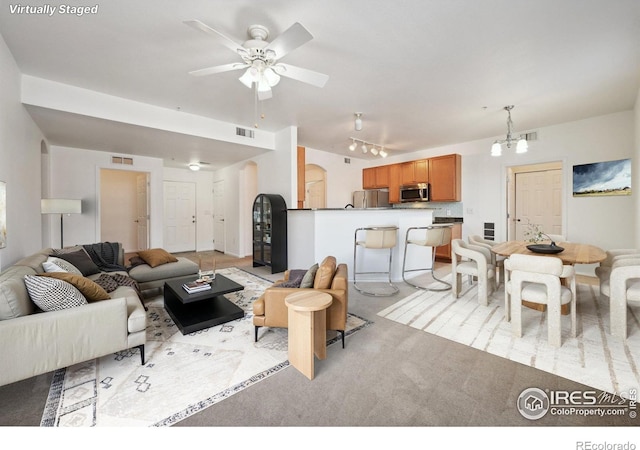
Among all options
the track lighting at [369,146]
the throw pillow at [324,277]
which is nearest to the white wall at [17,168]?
the throw pillow at [324,277]

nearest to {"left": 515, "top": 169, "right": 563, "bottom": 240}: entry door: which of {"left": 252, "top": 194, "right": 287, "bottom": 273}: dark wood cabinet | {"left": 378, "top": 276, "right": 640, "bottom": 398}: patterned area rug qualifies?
{"left": 378, "top": 276, "right": 640, "bottom": 398}: patterned area rug

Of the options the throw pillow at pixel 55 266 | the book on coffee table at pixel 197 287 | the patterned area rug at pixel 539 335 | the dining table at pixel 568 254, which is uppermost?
the dining table at pixel 568 254

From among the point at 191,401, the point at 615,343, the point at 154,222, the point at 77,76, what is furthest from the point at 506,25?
the point at 154,222

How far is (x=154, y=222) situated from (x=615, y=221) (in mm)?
8669

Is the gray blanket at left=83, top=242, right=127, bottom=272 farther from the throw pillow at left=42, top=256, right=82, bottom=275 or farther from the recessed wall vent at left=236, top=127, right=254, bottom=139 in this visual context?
the recessed wall vent at left=236, top=127, right=254, bottom=139

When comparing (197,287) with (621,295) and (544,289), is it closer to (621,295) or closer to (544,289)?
(544,289)

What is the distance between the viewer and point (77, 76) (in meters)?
3.03

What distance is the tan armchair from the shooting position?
7.11 feet

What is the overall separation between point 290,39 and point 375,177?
5739mm

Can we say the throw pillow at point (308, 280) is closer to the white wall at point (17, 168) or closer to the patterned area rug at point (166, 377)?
the patterned area rug at point (166, 377)

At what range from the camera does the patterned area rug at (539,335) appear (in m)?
1.91

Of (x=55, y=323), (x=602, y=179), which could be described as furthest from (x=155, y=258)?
(x=602, y=179)

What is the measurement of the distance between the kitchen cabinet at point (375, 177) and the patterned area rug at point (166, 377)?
5.17m

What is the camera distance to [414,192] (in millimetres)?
6473
